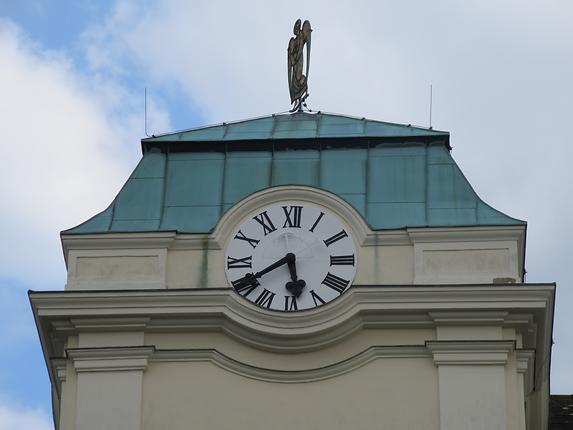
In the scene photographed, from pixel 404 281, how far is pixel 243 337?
230 centimetres

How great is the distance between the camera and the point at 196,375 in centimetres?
3359

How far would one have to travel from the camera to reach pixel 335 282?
33.9 meters

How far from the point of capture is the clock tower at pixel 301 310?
33188 millimetres

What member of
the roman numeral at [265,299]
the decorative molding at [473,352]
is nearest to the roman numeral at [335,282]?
the roman numeral at [265,299]

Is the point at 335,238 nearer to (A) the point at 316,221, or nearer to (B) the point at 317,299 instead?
(A) the point at 316,221

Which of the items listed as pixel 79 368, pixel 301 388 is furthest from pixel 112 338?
pixel 301 388

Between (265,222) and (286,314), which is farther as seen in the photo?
(265,222)

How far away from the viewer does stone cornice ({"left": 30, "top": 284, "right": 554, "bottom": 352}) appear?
3331 cm

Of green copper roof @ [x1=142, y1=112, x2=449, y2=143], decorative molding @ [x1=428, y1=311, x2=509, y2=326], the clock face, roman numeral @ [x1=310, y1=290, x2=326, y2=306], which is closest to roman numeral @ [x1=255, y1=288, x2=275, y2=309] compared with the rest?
the clock face

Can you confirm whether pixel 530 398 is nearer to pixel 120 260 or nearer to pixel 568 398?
pixel 568 398

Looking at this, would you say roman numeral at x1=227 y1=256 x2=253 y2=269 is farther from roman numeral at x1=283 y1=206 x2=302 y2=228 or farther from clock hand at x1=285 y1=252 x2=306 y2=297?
roman numeral at x1=283 y1=206 x2=302 y2=228

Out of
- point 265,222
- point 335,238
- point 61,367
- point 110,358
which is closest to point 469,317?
point 335,238

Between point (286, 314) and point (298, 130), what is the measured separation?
3.53 m

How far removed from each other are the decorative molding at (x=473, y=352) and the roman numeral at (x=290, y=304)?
2010 mm
